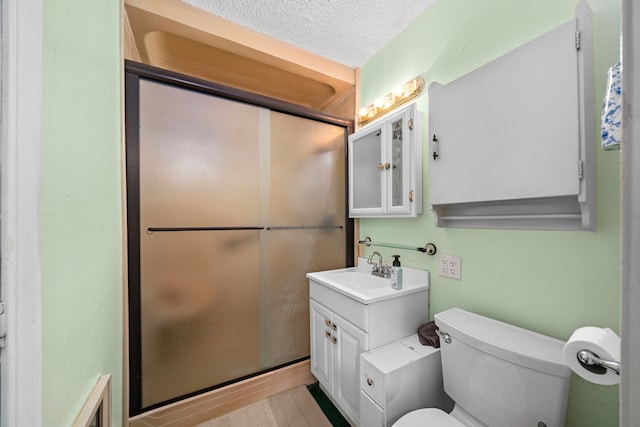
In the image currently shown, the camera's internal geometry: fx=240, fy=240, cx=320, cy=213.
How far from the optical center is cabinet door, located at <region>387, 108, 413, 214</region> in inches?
58.1

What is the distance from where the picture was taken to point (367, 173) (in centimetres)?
183

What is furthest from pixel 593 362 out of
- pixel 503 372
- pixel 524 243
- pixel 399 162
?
pixel 399 162

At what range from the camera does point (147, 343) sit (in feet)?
4.47

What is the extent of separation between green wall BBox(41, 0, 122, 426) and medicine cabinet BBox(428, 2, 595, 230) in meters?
1.47

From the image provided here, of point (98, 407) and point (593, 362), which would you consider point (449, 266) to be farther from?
point (98, 407)

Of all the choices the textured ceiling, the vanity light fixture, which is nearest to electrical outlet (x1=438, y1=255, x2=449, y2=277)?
the vanity light fixture

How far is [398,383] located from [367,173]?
1.31m

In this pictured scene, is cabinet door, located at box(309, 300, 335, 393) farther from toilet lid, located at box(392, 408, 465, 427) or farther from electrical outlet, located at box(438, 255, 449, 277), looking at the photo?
electrical outlet, located at box(438, 255, 449, 277)

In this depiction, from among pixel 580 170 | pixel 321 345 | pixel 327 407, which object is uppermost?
pixel 580 170

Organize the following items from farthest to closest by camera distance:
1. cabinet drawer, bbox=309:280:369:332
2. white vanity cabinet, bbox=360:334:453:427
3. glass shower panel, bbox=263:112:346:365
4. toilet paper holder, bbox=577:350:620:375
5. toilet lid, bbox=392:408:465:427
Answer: glass shower panel, bbox=263:112:346:365 < cabinet drawer, bbox=309:280:369:332 < white vanity cabinet, bbox=360:334:453:427 < toilet lid, bbox=392:408:465:427 < toilet paper holder, bbox=577:350:620:375

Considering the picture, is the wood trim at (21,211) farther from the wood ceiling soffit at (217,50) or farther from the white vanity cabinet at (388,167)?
the white vanity cabinet at (388,167)

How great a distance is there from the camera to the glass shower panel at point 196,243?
4.50 feet

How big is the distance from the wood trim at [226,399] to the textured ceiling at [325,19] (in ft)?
7.81

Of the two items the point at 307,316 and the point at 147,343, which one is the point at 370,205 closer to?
the point at 307,316
